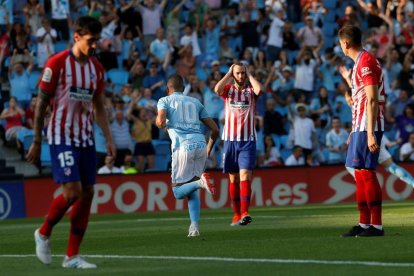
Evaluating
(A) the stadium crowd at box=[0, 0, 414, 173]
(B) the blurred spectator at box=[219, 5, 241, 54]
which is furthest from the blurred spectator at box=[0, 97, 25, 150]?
(B) the blurred spectator at box=[219, 5, 241, 54]

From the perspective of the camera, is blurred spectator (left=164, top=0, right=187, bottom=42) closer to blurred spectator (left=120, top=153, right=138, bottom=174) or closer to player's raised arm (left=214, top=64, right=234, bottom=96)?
blurred spectator (left=120, top=153, right=138, bottom=174)

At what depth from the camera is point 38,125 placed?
424 inches

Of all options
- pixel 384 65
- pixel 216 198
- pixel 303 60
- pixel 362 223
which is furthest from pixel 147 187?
pixel 362 223

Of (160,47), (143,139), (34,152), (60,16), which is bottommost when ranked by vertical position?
(143,139)

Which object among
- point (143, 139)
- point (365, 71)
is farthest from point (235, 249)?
point (143, 139)

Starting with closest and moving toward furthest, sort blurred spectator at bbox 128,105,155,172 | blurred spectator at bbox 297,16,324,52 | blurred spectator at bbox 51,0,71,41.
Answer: blurred spectator at bbox 128,105,155,172 → blurred spectator at bbox 51,0,71,41 → blurred spectator at bbox 297,16,324,52

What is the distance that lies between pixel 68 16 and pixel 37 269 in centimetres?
1847

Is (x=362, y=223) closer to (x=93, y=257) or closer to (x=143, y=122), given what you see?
(x=93, y=257)

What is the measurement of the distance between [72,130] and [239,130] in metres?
7.08

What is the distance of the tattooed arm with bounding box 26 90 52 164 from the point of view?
10609 millimetres

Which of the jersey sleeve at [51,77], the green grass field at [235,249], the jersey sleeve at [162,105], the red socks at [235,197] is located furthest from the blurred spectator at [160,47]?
the jersey sleeve at [51,77]

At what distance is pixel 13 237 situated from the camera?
16203 mm

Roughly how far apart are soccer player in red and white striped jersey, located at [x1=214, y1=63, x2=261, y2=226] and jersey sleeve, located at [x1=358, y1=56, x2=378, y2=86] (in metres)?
4.37

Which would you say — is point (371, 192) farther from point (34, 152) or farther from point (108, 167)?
point (108, 167)
